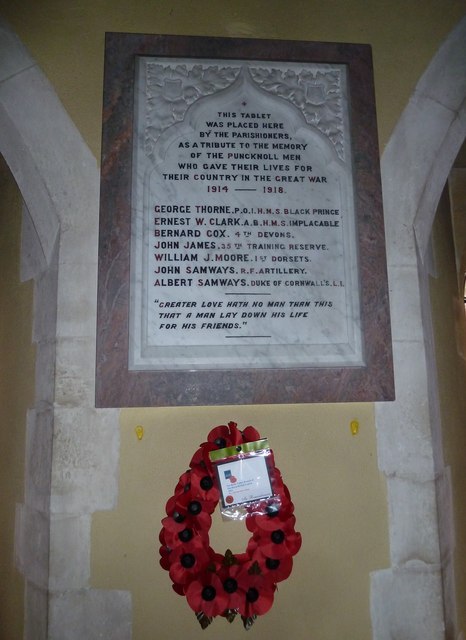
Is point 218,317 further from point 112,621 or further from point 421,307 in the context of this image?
point 112,621

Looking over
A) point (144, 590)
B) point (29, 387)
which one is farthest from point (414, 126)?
point (144, 590)

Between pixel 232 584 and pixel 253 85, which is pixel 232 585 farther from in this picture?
pixel 253 85

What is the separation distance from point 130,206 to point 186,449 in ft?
2.99

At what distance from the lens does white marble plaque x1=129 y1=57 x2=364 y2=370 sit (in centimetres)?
197

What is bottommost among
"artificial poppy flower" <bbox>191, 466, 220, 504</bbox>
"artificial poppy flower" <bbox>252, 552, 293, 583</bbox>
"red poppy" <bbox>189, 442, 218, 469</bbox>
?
"artificial poppy flower" <bbox>252, 552, 293, 583</bbox>

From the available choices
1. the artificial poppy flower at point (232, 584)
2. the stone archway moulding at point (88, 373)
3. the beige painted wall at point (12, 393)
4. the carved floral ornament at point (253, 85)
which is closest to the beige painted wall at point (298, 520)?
the stone archway moulding at point (88, 373)

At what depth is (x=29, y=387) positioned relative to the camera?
2160 millimetres

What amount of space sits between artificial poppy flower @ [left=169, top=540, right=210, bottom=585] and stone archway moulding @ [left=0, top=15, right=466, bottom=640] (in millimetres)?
371

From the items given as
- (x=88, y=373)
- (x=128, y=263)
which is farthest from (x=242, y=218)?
(x=88, y=373)

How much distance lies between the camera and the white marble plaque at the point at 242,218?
6.48 feet

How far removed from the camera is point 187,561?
5.12 feet

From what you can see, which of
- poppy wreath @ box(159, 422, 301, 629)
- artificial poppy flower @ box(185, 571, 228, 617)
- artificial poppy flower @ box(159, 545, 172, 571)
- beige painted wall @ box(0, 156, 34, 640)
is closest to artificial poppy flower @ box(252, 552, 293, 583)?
poppy wreath @ box(159, 422, 301, 629)

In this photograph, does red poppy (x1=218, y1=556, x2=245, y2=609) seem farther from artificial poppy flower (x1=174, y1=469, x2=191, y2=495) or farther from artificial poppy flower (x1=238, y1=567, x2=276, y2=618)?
artificial poppy flower (x1=174, y1=469, x2=191, y2=495)

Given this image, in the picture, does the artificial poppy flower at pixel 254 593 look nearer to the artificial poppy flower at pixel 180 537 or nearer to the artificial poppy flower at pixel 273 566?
the artificial poppy flower at pixel 273 566
